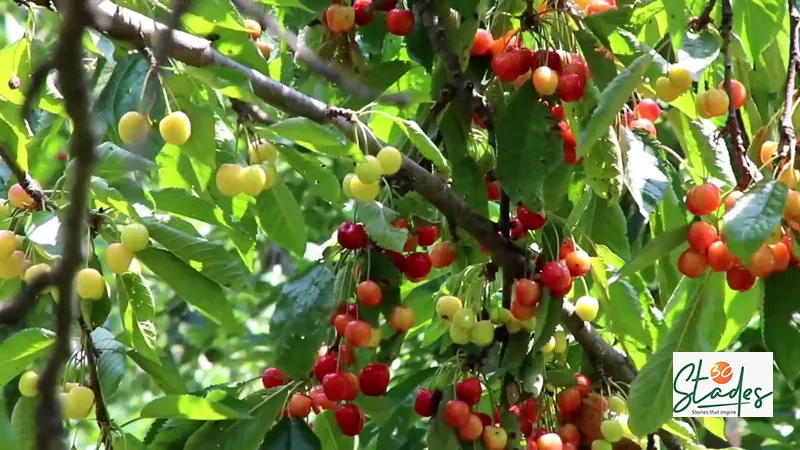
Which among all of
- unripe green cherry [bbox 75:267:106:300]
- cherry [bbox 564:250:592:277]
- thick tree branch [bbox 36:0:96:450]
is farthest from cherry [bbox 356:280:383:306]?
thick tree branch [bbox 36:0:96:450]

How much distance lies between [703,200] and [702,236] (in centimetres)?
5

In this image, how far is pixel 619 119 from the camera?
159 centimetres

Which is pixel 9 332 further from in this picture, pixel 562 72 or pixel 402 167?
pixel 562 72

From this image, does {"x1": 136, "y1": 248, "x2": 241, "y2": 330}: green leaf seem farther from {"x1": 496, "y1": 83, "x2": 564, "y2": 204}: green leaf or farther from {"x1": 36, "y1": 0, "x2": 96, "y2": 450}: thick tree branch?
{"x1": 36, "y1": 0, "x2": 96, "y2": 450}: thick tree branch

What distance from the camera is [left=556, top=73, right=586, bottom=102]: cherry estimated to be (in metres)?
1.54

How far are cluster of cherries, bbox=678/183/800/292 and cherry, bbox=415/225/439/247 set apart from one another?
2.00ft

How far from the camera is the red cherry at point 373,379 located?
1682 mm

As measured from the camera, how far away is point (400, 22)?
1796 millimetres

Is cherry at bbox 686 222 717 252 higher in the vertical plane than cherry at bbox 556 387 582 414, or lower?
higher

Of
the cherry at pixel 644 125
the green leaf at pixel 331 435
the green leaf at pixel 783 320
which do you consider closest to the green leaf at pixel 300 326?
the green leaf at pixel 331 435

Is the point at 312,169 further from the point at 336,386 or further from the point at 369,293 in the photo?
the point at 336,386

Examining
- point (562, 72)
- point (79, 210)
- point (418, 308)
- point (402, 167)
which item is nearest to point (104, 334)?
point (402, 167)

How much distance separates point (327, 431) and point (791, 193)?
0.93 m

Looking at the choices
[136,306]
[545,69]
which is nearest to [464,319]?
[545,69]
